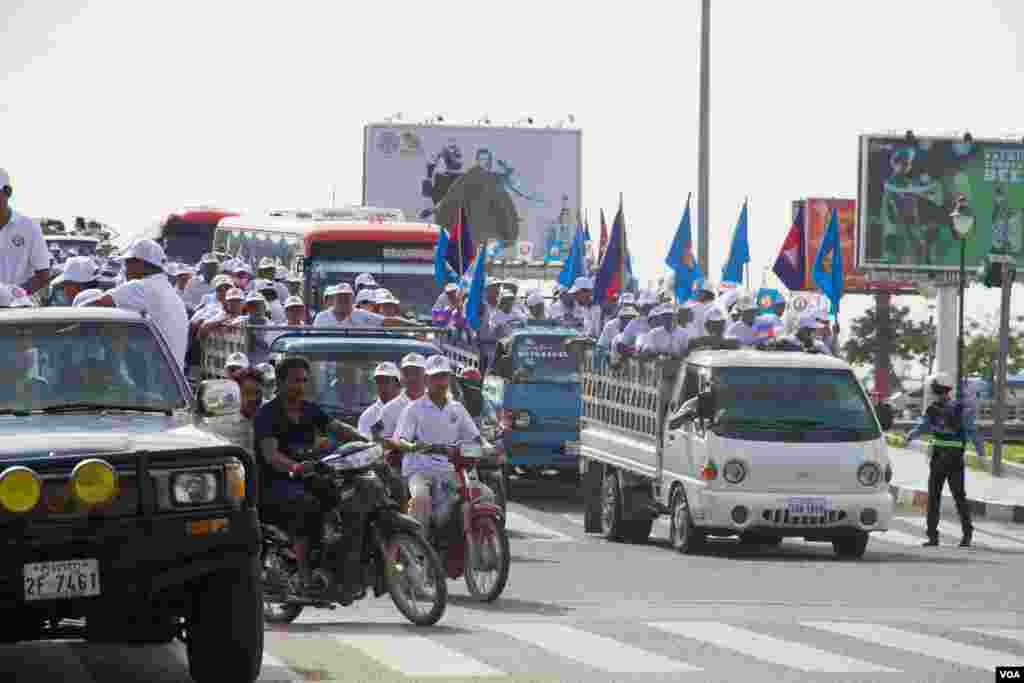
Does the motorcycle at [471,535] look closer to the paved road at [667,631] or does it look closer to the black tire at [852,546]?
the paved road at [667,631]

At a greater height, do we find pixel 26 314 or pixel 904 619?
pixel 26 314

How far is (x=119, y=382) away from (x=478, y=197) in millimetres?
61291

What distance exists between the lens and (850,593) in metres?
18.1

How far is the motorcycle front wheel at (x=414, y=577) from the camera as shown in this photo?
14492mm

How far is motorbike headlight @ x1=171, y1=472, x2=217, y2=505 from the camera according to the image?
10016 millimetres

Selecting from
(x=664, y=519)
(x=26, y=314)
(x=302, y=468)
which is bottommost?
(x=664, y=519)

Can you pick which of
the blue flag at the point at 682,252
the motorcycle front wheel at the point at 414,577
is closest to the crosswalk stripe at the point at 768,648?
the motorcycle front wheel at the point at 414,577

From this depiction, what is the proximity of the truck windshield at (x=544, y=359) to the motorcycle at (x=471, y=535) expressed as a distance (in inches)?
421

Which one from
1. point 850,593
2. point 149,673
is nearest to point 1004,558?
point 850,593

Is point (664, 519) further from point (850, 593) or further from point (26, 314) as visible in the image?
point (26, 314)

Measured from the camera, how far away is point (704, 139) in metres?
35.4

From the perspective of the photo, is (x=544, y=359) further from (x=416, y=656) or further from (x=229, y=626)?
(x=229, y=626)

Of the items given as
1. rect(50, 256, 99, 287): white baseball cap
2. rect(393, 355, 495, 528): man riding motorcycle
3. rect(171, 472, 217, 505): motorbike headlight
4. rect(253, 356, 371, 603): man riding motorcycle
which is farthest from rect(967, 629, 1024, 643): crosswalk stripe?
rect(50, 256, 99, 287): white baseball cap

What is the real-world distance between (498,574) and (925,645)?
4.03 m
